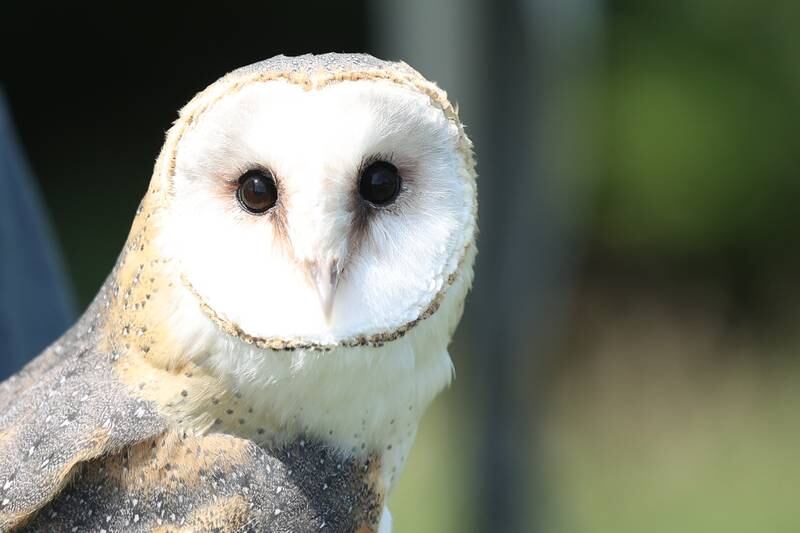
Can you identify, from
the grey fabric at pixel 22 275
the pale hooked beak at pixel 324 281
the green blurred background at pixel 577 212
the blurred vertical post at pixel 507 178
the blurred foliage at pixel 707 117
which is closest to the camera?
the pale hooked beak at pixel 324 281

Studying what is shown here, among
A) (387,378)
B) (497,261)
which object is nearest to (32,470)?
(387,378)

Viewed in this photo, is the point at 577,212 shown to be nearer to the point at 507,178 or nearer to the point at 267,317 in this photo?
the point at 507,178

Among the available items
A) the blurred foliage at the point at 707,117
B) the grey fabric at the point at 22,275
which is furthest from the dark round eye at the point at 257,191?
the blurred foliage at the point at 707,117

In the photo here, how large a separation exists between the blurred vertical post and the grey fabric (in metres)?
1.37

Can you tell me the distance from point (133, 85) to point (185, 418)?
18.2ft

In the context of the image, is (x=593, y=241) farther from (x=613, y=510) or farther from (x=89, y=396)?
(x=89, y=396)

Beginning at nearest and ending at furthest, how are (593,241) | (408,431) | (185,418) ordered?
(185,418) < (408,431) < (593,241)

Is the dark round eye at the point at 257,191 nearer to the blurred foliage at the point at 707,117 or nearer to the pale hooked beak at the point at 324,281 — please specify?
the pale hooked beak at the point at 324,281

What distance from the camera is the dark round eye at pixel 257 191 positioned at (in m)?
1.01

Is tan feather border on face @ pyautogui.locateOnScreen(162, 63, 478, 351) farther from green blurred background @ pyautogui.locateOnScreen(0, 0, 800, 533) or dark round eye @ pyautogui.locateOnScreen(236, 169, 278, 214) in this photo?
green blurred background @ pyautogui.locateOnScreen(0, 0, 800, 533)

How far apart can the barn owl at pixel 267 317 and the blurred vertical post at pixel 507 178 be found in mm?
1733

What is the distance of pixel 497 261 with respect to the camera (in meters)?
2.89

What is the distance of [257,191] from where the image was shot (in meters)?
1.01

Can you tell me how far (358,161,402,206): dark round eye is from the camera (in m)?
1.04
